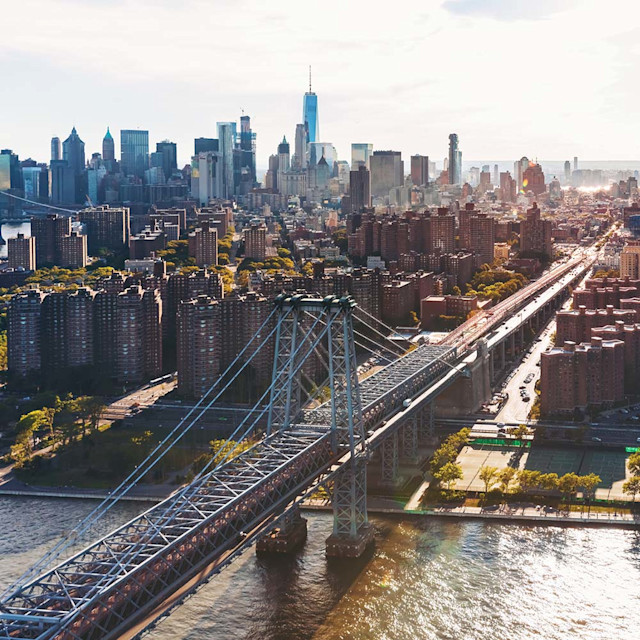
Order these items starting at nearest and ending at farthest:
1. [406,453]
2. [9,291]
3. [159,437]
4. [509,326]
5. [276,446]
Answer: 1. [276,446]
2. [406,453]
3. [159,437]
4. [509,326]
5. [9,291]

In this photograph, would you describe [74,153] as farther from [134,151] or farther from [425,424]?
[425,424]

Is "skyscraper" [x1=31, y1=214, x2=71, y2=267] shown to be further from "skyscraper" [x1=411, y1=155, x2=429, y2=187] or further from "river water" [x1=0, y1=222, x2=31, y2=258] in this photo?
"skyscraper" [x1=411, y1=155, x2=429, y2=187]

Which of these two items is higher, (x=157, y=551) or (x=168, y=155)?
(x=168, y=155)

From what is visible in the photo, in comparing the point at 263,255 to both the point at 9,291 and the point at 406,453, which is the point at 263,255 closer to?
the point at 9,291

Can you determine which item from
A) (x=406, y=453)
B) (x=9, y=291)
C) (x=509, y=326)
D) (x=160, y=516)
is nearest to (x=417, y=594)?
(x=160, y=516)

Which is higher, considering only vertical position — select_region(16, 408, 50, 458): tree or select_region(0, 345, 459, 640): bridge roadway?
select_region(0, 345, 459, 640): bridge roadway

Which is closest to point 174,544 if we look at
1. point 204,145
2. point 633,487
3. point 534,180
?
point 633,487

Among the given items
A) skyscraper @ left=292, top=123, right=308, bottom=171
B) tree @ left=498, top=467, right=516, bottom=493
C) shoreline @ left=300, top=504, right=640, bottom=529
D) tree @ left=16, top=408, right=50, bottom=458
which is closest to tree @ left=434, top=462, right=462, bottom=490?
tree @ left=498, top=467, right=516, bottom=493
